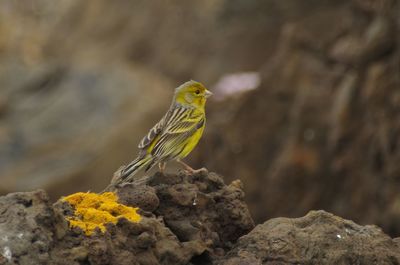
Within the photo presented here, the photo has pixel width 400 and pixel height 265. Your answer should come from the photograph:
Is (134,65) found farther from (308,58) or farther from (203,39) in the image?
(308,58)

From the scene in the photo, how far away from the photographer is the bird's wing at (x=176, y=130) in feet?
31.8

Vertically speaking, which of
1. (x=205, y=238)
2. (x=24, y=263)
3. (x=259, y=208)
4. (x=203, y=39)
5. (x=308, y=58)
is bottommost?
(x=24, y=263)

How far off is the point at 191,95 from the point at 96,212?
366 centimetres

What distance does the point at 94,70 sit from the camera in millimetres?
25531

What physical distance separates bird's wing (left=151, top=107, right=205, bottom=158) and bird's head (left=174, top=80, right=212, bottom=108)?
0.21 m

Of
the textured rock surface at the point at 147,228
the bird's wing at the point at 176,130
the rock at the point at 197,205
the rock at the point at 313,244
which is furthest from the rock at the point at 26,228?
the bird's wing at the point at 176,130

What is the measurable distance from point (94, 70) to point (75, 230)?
18637 millimetres

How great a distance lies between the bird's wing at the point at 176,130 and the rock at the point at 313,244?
1993mm

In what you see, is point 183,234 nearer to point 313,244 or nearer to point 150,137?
point 313,244

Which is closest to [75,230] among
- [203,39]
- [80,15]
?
[203,39]

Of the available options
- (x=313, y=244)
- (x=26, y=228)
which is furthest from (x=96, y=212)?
(x=313, y=244)

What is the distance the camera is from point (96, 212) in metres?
7.30

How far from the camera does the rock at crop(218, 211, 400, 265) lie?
761 centimetres

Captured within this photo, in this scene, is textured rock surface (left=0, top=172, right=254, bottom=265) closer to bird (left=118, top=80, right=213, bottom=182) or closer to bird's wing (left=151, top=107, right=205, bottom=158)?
bird (left=118, top=80, right=213, bottom=182)
